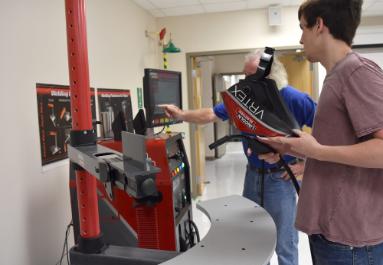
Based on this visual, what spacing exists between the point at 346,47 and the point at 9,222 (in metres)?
1.84

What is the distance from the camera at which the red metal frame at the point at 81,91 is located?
40.4 inches

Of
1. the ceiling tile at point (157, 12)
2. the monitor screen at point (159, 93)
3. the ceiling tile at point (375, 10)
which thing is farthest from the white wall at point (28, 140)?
the ceiling tile at point (375, 10)

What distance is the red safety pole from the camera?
3.37 ft

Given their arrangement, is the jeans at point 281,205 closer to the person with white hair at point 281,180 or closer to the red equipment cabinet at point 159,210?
the person with white hair at point 281,180

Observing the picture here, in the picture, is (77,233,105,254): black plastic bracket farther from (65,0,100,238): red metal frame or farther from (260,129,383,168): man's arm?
(260,129,383,168): man's arm

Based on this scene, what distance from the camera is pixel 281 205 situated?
215 cm

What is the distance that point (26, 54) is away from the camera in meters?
2.09

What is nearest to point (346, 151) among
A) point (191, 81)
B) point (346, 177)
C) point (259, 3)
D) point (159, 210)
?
point (346, 177)

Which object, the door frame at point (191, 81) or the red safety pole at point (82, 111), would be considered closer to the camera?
the red safety pole at point (82, 111)

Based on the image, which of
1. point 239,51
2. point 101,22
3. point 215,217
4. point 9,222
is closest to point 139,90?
point 101,22

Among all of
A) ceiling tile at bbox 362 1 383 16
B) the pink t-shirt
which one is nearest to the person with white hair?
the pink t-shirt

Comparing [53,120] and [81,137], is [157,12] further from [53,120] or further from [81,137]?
[81,137]

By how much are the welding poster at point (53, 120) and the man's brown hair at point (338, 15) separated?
1706 mm

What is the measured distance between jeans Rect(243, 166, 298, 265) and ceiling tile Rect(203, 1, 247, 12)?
2687 mm
